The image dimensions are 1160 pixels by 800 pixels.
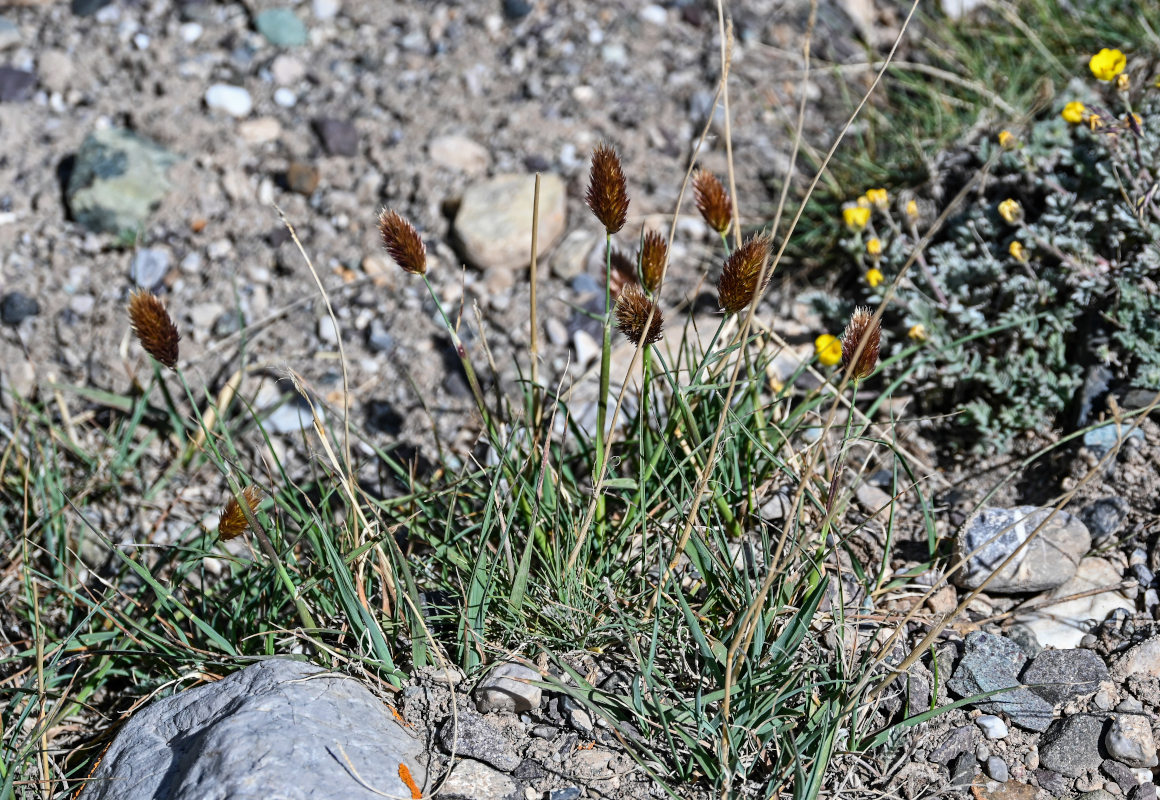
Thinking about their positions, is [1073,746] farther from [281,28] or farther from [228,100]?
[281,28]

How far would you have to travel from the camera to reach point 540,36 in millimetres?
3936

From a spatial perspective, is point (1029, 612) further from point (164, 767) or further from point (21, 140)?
point (21, 140)

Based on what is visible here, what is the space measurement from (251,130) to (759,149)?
195cm

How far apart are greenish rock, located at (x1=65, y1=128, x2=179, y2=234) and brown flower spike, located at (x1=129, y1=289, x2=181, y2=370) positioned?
1.85 meters

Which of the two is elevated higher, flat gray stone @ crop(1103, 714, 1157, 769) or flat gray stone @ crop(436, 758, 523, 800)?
flat gray stone @ crop(1103, 714, 1157, 769)

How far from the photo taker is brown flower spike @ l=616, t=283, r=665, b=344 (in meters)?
1.72

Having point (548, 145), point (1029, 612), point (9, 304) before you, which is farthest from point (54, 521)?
point (1029, 612)

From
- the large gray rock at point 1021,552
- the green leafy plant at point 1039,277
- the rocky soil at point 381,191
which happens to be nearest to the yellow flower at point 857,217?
the green leafy plant at point 1039,277

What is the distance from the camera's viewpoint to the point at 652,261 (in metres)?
1.77

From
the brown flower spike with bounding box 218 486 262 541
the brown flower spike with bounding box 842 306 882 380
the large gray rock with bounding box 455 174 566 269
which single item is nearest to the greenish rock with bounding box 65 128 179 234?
the large gray rock with bounding box 455 174 566 269

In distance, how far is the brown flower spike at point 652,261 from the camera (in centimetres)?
176

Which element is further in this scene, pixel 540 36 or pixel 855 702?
pixel 540 36

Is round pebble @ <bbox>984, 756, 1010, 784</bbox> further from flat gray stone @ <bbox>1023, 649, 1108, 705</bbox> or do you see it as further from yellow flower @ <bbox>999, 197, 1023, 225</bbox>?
yellow flower @ <bbox>999, 197, 1023, 225</bbox>

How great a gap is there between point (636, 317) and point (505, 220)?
70.2 inches
